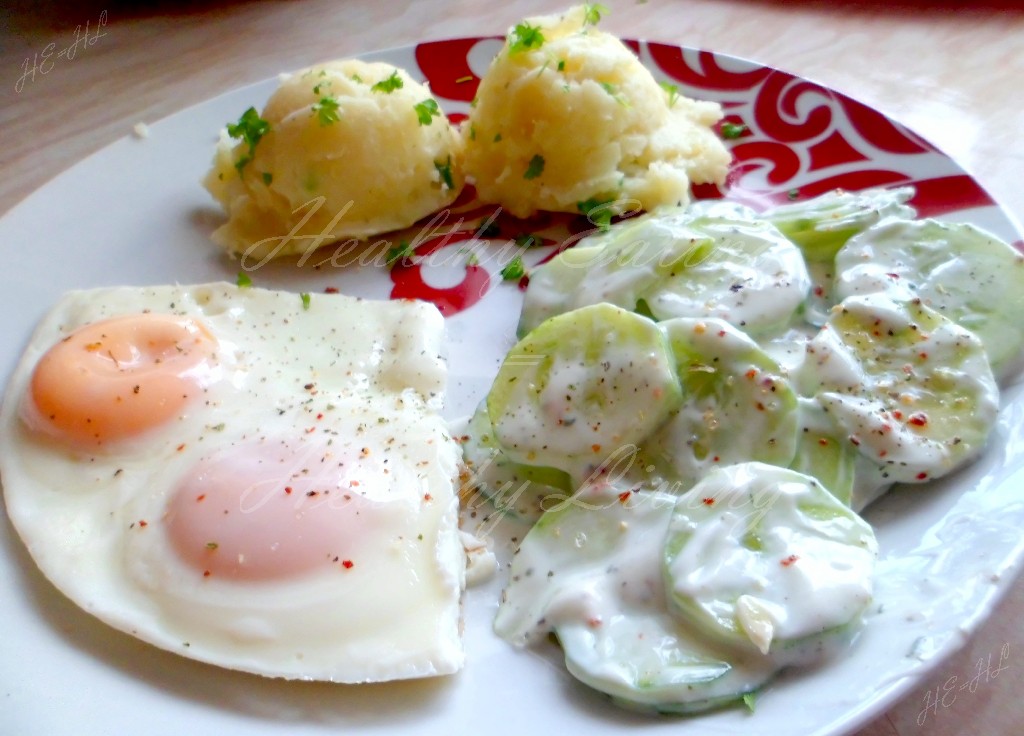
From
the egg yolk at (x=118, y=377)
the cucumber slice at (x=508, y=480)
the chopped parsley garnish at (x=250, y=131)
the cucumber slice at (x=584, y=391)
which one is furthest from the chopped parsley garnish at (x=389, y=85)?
the cucumber slice at (x=508, y=480)

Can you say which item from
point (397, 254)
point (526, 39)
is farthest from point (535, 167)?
point (397, 254)

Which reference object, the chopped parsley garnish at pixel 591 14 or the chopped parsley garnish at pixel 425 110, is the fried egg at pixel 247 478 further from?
the chopped parsley garnish at pixel 591 14

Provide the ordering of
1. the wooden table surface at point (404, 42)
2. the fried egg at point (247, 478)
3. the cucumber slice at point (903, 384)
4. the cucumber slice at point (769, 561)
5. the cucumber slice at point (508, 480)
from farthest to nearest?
the wooden table surface at point (404, 42)
the cucumber slice at point (508, 480)
the cucumber slice at point (903, 384)
the fried egg at point (247, 478)
the cucumber slice at point (769, 561)

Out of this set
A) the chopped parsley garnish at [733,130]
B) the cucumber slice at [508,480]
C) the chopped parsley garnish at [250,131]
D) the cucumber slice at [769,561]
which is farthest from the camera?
the chopped parsley garnish at [733,130]

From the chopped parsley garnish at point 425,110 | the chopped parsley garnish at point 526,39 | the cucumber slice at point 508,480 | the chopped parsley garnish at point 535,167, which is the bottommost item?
the cucumber slice at point 508,480

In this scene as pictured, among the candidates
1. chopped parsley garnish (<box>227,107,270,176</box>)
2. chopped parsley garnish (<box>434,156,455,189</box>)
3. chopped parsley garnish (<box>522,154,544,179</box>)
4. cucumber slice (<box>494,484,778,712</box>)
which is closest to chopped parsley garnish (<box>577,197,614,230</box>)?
chopped parsley garnish (<box>522,154,544,179</box>)

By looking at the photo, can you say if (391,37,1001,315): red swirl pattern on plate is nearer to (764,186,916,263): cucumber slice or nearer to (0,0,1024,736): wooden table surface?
(764,186,916,263): cucumber slice

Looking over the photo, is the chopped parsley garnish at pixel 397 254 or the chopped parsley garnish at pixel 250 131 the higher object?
the chopped parsley garnish at pixel 250 131
